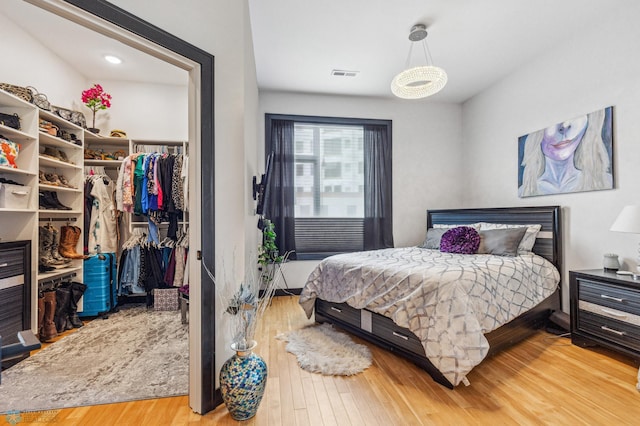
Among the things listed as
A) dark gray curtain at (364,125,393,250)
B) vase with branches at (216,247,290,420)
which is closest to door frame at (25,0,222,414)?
vase with branches at (216,247,290,420)

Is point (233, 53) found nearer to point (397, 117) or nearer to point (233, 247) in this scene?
point (233, 247)

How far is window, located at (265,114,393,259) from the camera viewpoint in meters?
4.14

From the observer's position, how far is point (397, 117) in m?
4.52

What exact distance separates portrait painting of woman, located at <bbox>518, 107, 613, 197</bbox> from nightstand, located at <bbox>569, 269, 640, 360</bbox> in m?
0.86

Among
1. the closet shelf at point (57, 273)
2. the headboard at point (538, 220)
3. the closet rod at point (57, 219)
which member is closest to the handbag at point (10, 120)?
the closet rod at point (57, 219)

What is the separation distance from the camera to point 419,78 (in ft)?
8.95

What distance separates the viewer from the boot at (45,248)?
284 cm

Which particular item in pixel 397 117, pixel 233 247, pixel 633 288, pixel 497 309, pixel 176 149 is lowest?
pixel 497 309

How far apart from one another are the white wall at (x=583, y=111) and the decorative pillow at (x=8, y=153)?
4.97 m

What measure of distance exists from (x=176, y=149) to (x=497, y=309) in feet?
12.5

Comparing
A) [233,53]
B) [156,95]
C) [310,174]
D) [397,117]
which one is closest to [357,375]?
[233,53]

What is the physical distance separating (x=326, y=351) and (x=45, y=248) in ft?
9.31

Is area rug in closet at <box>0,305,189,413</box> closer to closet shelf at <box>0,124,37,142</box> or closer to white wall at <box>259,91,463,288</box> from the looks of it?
closet shelf at <box>0,124,37,142</box>

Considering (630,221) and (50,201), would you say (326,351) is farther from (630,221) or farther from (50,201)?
(50,201)
